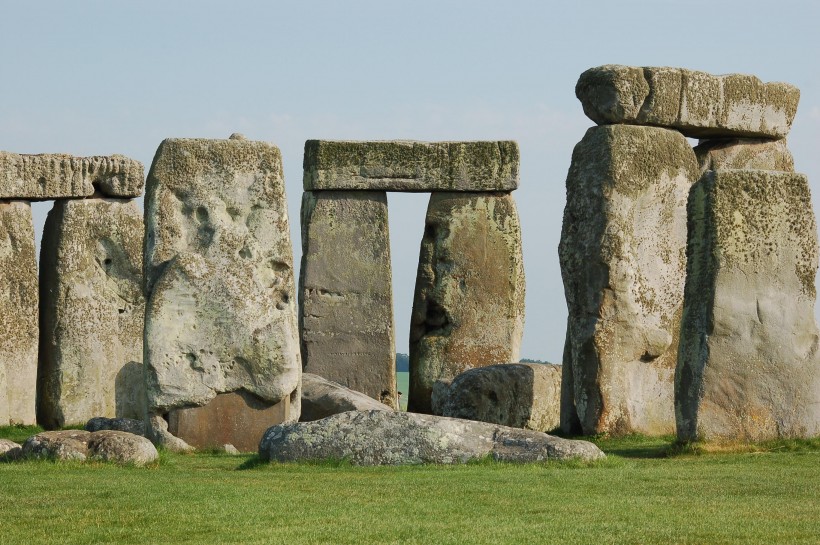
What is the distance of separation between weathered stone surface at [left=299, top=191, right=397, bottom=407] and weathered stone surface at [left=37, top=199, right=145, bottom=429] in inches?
88.7

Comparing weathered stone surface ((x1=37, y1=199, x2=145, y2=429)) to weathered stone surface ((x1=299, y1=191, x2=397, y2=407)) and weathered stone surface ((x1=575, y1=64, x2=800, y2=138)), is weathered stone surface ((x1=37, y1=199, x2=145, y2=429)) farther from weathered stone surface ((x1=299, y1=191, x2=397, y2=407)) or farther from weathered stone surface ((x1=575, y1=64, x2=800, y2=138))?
weathered stone surface ((x1=575, y1=64, x2=800, y2=138))

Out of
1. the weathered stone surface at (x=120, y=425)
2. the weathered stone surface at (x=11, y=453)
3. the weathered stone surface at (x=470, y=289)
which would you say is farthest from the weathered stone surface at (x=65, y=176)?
the weathered stone surface at (x=11, y=453)

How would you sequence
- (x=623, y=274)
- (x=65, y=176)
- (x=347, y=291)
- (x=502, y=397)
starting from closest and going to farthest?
(x=623, y=274), (x=502, y=397), (x=65, y=176), (x=347, y=291)

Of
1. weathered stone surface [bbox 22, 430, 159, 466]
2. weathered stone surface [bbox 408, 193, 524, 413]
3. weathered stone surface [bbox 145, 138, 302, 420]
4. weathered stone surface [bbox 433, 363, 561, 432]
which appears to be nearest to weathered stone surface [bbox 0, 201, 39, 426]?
weathered stone surface [bbox 408, 193, 524, 413]

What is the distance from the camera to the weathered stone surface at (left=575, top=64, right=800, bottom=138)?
20609 mm

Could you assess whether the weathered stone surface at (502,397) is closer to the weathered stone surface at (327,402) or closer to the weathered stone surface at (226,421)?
the weathered stone surface at (327,402)

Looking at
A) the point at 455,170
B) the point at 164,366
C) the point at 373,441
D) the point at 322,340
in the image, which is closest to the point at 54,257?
the point at 322,340

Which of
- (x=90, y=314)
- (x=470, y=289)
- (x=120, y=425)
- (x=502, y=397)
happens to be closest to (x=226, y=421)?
(x=120, y=425)

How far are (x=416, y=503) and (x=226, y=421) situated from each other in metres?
Result: 5.44

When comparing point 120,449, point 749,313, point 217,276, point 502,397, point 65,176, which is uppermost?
point 65,176

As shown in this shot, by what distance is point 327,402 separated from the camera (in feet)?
66.8

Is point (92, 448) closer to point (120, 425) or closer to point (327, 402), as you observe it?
point (120, 425)

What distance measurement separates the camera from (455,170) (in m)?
25.4

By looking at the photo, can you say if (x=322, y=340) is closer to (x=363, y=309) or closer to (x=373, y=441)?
(x=363, y=309)
